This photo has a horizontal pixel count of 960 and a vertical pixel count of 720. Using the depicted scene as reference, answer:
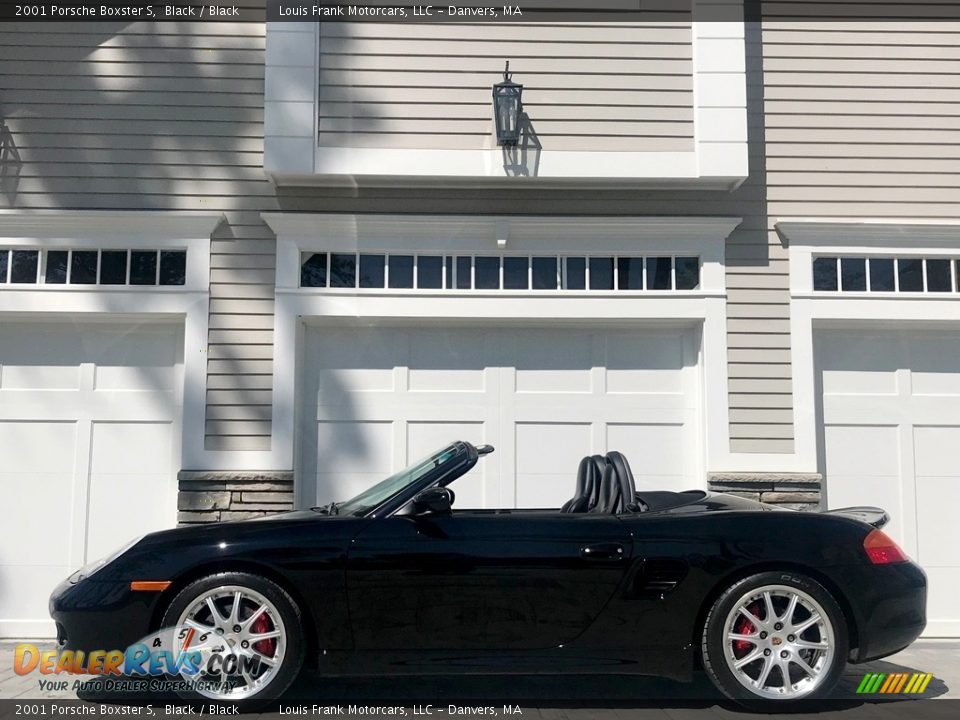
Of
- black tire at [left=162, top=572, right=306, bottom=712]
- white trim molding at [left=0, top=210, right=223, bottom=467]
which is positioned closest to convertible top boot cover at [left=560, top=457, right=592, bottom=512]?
black tire at [left=162, top=572, right=306, bottom=712]

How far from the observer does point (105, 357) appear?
675 centimetres

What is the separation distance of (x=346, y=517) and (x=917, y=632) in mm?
2583

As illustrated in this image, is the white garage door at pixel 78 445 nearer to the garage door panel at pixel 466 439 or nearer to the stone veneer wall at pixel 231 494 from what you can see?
the stone veneer wall at pixel 231 494

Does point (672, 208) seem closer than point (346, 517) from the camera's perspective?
No

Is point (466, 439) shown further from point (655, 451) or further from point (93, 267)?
point (93, 267)

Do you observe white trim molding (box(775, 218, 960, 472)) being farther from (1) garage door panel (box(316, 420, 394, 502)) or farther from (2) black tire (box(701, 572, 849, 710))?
(1) garage door panel (box(316, 420, 394, 502))

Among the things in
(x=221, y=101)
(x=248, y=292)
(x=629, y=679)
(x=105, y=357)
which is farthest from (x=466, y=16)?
(x=629, y=679)

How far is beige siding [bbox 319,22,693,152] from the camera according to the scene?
262 inches

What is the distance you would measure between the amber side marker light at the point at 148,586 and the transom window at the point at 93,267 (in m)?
3.05

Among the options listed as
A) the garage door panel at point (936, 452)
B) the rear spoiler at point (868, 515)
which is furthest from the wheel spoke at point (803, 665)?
the garage door panel at point (936, 452)

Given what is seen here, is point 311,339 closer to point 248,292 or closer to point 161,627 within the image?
point 248,292

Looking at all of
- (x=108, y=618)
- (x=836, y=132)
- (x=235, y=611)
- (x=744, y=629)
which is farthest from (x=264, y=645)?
(x=836, y=132)

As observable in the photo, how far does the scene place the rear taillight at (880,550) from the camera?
4262 millimetres

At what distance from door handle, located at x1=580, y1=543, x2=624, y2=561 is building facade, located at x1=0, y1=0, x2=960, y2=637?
2.46 metres
